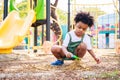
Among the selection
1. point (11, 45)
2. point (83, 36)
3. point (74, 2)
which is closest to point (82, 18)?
point (83, 36)

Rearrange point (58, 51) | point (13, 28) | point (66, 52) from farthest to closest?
point (13, 28) → point (58, 51) → point (66, 52)

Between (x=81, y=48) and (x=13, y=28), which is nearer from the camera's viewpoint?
(x=81, y=48)

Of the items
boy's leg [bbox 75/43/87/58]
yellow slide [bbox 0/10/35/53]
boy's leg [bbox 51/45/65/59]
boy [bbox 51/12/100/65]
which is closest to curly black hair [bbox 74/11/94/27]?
boy [bbox 51/12/100/65]

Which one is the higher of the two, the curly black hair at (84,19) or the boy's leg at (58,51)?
the curly black hair at (84,19)

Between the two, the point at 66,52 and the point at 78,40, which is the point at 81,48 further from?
the point at 66,52

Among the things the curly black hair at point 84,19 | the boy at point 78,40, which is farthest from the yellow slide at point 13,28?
the curly black hair at point 84,19

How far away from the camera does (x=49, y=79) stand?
85.9 inches

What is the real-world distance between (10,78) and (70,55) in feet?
2.64

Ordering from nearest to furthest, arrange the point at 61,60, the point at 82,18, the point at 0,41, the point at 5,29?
1. the point at 82,18
2. the point at 61,60
3. the point at 0,41
4. the point at 5,29

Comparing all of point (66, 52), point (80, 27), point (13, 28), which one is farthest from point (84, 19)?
point (13, 28)

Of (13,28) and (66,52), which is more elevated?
(13,28)

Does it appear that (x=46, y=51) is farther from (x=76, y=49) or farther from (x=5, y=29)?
(x=76, y=49)

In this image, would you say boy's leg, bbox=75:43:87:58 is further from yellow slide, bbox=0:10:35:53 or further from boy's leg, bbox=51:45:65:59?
yellow slide, bbox=0:10:35:53

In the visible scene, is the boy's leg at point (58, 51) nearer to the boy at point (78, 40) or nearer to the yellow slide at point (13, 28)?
the boy at point (78, 40)
